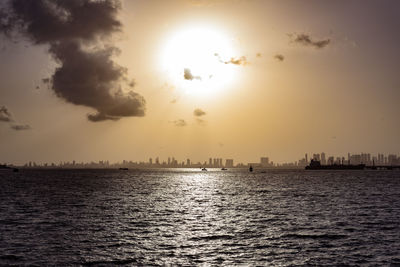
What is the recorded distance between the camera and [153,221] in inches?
2685

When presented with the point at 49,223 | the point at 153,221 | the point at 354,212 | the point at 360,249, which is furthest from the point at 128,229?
the point at 354,212

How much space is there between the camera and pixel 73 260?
39.0m

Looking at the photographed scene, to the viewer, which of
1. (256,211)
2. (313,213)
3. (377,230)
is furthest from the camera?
(256,211)

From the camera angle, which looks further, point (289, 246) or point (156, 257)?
point (289, 246)

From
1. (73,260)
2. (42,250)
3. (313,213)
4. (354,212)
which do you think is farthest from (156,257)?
(354,212)

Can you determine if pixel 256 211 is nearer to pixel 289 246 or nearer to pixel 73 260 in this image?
pixel 289 246

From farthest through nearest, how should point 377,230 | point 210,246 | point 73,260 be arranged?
point 377,230, point 210,246, point 73,260

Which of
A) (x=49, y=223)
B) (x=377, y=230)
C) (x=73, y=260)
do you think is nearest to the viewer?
(x=73, y=260)

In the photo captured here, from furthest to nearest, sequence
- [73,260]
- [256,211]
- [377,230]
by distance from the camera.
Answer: [256,211] < [377,230] < [73,260]

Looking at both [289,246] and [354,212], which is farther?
[354,212]

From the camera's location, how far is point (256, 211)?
81688 millimetres

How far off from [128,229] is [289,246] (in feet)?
78.0

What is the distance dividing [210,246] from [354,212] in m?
42.6

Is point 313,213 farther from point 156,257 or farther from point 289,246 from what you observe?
point 156,257
